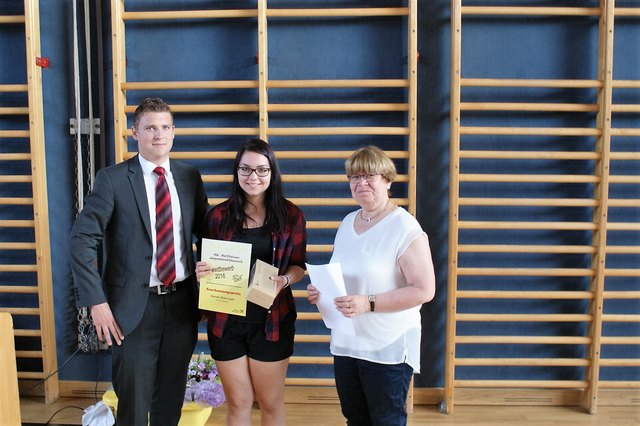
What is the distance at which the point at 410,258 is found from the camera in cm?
182

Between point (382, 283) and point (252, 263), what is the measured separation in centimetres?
54

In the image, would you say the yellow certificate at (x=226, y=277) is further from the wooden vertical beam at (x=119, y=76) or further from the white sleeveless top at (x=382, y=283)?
the wooden vertical beam at (x=119, y=76)

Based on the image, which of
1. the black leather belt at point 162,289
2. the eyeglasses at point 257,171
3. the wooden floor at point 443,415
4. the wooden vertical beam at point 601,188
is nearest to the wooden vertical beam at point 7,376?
the wooden floor at point 443,415

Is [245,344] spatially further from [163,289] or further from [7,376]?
[7,376]

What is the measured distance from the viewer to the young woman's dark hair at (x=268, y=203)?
6.64 feet

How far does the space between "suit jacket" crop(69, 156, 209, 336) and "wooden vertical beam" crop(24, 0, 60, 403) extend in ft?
4.97

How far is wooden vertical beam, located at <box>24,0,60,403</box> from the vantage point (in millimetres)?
3238

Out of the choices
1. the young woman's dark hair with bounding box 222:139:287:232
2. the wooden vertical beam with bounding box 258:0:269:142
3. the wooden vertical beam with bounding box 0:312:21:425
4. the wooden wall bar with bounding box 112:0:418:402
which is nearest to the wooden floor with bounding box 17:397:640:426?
the wooden wall bar with bounding box 112:0:418:402

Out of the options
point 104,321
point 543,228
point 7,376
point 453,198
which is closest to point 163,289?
point 104,321

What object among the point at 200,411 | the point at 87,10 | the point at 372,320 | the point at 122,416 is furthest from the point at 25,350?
the point at 372,320

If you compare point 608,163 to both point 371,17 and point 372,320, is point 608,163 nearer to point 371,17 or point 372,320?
point 371,17

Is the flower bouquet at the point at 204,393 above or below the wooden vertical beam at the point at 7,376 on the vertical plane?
below

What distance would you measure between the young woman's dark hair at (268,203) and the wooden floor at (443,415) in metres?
1.65

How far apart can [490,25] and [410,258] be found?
2.17 m
